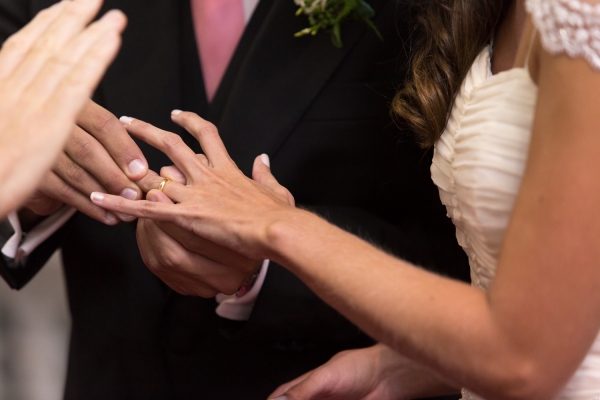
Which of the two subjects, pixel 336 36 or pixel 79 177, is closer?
pixel 79 177

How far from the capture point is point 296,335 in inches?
43.5

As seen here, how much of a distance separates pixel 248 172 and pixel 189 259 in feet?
0.89

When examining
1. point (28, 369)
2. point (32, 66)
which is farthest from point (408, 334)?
point (28, 369)

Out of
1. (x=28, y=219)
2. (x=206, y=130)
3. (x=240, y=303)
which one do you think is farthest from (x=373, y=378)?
(x=28, y=219)

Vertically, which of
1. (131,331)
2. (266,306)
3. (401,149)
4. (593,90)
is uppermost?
(593,90)

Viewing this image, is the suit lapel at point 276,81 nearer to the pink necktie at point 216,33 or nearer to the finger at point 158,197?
the pink necktie at point 216,33

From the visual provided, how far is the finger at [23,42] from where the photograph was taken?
1.94ft

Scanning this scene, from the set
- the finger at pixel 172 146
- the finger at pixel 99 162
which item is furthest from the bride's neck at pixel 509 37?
the finger at pixel 99 162

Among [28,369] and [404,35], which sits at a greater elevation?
[404,35]

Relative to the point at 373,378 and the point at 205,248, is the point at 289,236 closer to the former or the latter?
the point at 205,248

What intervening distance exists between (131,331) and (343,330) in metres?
0.43

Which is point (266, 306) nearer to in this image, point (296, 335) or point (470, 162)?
point (296, 335)

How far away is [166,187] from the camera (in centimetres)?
85

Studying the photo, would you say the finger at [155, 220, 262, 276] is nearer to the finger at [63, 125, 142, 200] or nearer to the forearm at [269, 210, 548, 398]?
the finger at [63, 125, 142, 200]
